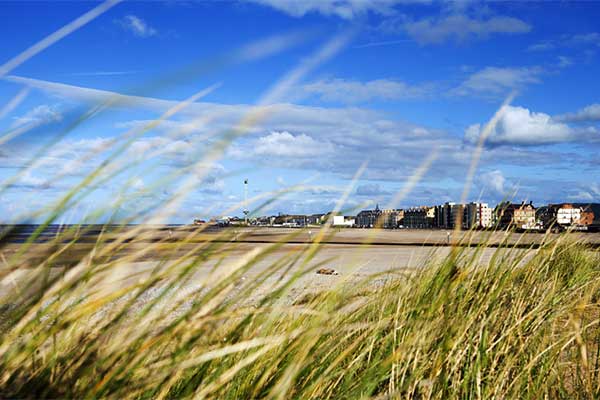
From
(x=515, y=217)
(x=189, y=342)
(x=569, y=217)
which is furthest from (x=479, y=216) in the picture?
(x=569, y=217)

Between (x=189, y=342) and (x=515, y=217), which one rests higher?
(x=515, y=217)

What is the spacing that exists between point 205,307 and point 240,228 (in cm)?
72

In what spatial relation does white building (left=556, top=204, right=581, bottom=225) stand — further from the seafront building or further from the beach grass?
the beach grass

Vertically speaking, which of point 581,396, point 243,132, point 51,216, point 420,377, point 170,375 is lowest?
point 581,396

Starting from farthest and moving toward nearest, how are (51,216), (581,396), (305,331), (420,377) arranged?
(581,396) < (420,377) < (305,331) < (51,216)

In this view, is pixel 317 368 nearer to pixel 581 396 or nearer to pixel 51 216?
pixel 51 216

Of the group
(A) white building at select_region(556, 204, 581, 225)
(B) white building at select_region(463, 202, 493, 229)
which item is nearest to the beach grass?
(B) white building at select_region(463, 202, 493, 229)

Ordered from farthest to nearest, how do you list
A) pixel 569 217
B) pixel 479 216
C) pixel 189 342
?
pixel 569 217 → pixel 479 216 → pixel 189 342

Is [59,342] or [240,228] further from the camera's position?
[240,228]

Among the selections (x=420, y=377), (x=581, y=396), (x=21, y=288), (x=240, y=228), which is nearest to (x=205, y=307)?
(x=21, y=288)

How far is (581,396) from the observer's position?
94.7 inches

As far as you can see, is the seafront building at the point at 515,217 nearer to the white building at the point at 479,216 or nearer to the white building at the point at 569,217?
the white building at the point at 479,216

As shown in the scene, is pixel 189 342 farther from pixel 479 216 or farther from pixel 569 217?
pixel 569 217

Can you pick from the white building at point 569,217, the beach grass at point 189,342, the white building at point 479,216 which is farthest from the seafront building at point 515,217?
the beach grass at point 189,342
